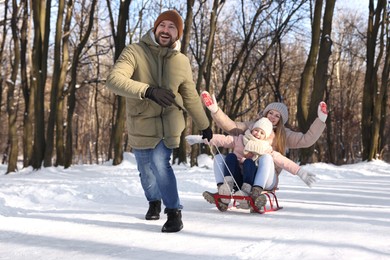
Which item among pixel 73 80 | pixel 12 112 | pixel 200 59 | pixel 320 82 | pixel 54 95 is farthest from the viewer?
pixel 200 59

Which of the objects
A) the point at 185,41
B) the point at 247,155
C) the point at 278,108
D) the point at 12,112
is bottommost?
the point at 247,155

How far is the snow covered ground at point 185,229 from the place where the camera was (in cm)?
286

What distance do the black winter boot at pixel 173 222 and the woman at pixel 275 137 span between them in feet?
3.89

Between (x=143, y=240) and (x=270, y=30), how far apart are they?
24668mm

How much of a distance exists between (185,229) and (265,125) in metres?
1.84

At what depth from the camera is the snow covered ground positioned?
9.39ft

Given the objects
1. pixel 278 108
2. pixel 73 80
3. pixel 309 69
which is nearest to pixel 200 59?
pixel 73 80

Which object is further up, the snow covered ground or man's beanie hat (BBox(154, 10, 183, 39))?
man's beanie hat (BBox(154, 10, 183, 39))

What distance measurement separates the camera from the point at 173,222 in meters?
3.67

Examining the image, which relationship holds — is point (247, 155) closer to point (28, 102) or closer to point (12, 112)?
point (28, 102)

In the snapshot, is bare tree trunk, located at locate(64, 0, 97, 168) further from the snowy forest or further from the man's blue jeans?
the man's blue jeans

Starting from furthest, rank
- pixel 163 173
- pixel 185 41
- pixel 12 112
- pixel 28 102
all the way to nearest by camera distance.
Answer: pixel 12 112 < pixel 28 102 < pixel 185 41 < pixel 163 173

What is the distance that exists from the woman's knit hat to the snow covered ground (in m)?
0.89

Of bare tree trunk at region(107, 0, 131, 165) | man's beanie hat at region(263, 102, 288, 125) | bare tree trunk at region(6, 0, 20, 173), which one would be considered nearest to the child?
man's beanie hat at region(263, 102, 288, 125)
